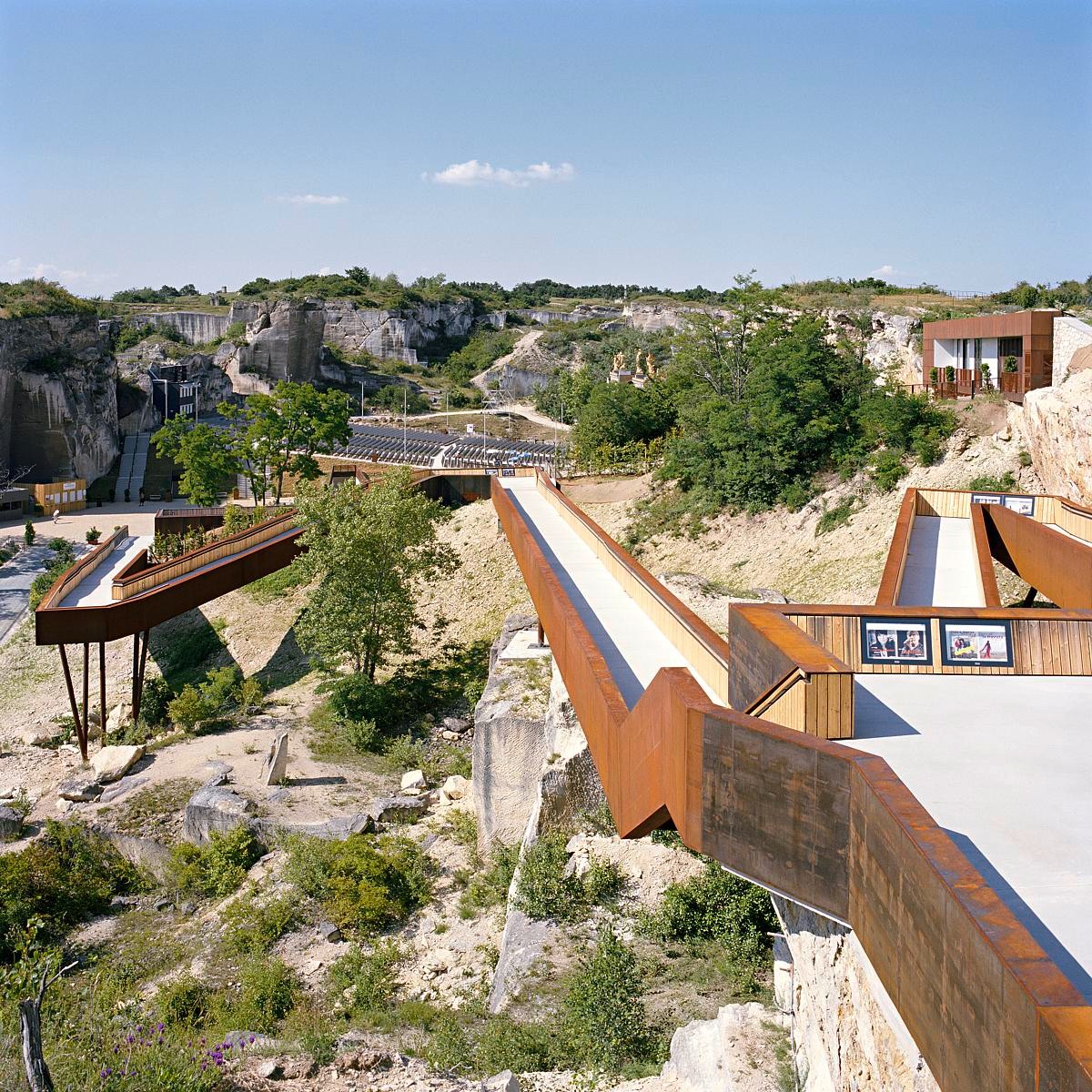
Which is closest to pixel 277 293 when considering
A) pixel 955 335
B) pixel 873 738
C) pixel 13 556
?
pixel 13 556

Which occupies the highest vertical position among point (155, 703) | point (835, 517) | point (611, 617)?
point (611, 617)

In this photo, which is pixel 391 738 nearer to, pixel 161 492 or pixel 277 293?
pixel 161 492

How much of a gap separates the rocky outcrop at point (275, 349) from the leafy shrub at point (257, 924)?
254 ft

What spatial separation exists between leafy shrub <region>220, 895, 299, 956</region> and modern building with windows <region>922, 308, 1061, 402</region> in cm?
2305

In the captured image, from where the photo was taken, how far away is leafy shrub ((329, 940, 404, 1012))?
511 inches

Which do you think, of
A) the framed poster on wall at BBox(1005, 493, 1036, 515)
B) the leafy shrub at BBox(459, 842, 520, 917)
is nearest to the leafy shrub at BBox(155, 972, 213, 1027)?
the leafy shrub at BBox(459, 842, 520, 917)

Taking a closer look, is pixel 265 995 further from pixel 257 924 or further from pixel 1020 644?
pixel 1020 644

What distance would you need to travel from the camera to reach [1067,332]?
89.7ft

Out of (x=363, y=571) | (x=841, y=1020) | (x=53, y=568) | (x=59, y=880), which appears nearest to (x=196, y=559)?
(x=363, y=571)

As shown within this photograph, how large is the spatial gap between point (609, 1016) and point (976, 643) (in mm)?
4948

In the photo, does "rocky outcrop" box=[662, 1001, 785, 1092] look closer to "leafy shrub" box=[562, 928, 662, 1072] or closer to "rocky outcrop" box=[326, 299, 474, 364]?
"leafy shrub" box=[562, 928, 662, 1072]

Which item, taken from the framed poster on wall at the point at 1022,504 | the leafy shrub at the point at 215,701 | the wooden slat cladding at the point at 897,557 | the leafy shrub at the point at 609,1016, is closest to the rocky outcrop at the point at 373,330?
the leafy shrub at the point at 215,701

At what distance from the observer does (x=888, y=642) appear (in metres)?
8.91

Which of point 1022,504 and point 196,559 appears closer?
point 1022,504
